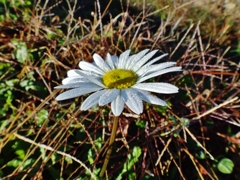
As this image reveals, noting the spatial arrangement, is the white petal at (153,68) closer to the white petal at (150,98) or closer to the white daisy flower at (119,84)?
the white daisy flower at (119,84)

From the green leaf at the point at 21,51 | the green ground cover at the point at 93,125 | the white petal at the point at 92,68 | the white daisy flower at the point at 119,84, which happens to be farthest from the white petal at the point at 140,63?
the green leaf at the point at 21,51

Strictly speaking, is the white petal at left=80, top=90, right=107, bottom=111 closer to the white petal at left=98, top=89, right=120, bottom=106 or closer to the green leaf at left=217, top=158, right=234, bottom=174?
the white petal at left=98, top=89, right=120, bottom=106

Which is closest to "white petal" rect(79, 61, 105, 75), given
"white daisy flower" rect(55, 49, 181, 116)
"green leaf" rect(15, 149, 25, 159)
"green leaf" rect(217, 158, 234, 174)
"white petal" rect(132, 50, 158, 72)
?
"white daisy flower" rect(55, 49, 181, 116)

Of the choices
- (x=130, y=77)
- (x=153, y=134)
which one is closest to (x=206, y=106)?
(x=153, y=134)

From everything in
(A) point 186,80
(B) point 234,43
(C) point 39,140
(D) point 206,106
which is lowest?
(B) point 234,43

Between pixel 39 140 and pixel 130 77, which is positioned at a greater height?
pixel 130 77

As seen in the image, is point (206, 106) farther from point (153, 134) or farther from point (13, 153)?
point (13, 153)

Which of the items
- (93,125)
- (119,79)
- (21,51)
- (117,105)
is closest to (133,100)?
(117,105)
